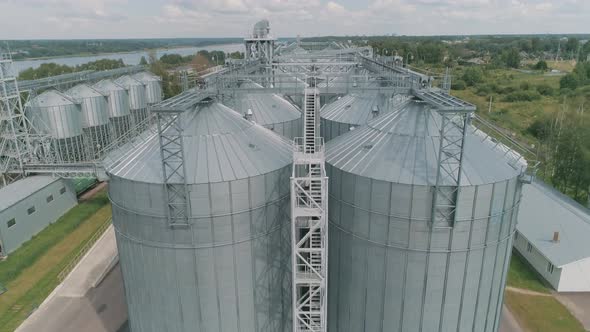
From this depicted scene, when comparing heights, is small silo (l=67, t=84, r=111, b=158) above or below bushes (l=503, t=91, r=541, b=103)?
above

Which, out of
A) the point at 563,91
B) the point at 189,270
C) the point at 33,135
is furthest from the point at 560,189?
the point at 563,91

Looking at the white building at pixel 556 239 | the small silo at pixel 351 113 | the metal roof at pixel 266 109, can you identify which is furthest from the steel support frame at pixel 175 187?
the white building at pixel 556 239

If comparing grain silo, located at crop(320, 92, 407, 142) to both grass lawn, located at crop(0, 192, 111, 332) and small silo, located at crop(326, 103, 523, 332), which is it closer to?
small silo, located at crop(326, 103, 523, 332)

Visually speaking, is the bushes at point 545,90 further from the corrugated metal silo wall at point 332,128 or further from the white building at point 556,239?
the corrugated metal silo wall at point 332,128

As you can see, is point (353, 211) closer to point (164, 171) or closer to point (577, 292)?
point (164, 171)

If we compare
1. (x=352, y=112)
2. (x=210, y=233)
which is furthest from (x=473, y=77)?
(x=210, y=233)

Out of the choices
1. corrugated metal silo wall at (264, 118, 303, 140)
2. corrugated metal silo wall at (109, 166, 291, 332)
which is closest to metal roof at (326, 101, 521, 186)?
corrugated metal silo wall at (109, 166, 291, 332)
